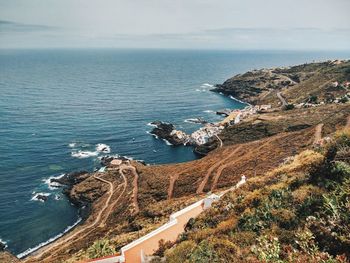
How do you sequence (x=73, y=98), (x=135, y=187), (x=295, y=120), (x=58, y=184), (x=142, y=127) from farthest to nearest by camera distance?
(x=73, y=98), (x=142, y=127), (x=295, y=120), (x=58, y=184), (x=135, y=187)

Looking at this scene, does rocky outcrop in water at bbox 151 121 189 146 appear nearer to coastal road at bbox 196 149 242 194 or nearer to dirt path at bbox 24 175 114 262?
coastal road at bbox 196 149 242 194

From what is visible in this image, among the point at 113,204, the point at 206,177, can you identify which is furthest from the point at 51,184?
the point at 206,177

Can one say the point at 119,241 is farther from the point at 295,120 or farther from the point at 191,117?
the point at 191,117

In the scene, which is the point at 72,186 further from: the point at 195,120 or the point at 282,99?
the point at 282,99

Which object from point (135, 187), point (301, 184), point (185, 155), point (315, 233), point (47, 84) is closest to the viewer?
point (315, 233)

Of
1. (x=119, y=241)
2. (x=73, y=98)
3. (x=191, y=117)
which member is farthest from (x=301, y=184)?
(x=73, y=98)

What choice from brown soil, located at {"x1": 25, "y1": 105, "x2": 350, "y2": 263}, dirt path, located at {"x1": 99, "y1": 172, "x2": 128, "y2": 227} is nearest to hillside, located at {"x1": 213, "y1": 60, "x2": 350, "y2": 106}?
brown soil, located at {"x1": 25, "y1": 105, "x2": 350, "y2": 263}
